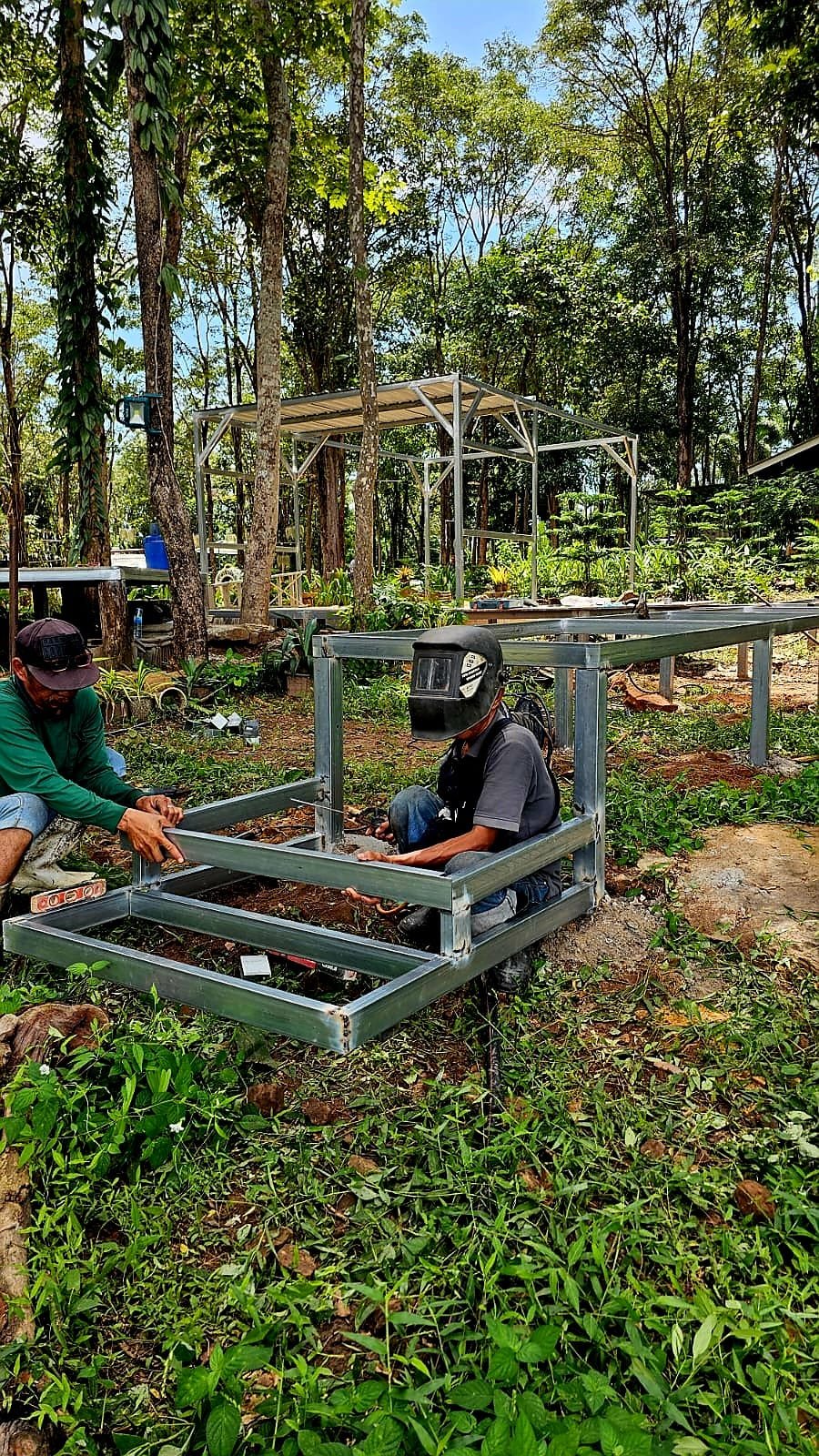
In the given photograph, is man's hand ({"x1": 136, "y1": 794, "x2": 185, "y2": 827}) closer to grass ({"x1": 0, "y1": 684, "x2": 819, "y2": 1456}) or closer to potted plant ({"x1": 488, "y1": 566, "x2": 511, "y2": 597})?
grass ({"x1": 0, "y1": 684, "x2": 819, "y2": 1456})

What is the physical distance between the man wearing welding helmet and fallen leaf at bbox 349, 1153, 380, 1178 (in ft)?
Answer: 2.78

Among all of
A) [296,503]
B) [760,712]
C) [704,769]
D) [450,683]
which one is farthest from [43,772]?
[296,503]

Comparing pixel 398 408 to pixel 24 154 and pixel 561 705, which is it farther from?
pixel 561 705

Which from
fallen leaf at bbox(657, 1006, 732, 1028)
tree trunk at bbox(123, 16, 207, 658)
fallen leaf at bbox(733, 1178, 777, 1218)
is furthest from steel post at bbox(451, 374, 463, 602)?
fallen leaf at bbox(733, 1178, 777, 1218)

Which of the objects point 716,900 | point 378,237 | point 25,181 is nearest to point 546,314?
point 378,237

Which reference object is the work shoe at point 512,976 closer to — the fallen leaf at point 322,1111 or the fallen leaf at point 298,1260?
the fallen leaf at point 322,1111

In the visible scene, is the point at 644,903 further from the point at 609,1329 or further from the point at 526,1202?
the point at 609,1329

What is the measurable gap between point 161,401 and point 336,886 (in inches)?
286

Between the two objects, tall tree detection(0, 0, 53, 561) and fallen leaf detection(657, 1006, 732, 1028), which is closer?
fallen leaf detection(657, 1006, 732, 1028)

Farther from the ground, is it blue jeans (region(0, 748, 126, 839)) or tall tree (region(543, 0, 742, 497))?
tall tree (region(543, 0, 742, 497))

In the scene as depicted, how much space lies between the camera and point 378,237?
22.7 meters

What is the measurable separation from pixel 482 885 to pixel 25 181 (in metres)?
13.3

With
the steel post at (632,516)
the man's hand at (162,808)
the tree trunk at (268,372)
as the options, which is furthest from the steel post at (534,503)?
the man's hand at (162,808)

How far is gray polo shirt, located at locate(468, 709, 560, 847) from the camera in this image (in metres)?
2.93
